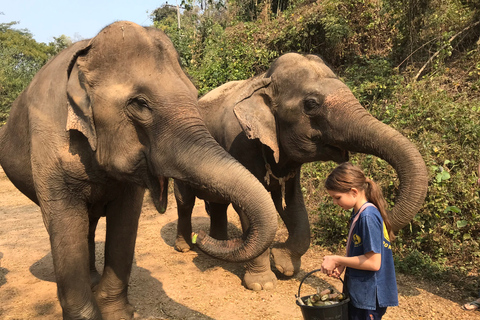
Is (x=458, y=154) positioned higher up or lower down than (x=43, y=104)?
lower down

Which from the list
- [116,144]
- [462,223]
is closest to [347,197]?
[116,144]

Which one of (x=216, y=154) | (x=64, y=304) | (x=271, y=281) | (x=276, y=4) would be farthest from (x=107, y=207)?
(x=276, y=4)

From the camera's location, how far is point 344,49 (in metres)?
11.6

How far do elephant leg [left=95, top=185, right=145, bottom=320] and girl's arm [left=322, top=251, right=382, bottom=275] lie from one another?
186 centimetres

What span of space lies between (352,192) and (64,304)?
2203 millimetres

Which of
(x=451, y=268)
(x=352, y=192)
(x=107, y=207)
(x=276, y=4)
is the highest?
(x=276, y=4)

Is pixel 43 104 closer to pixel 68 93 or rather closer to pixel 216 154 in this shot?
pixel 68 93

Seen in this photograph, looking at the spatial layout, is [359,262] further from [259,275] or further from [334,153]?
[259,275]

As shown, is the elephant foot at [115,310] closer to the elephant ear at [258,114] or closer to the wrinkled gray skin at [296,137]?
the wrinkled gray skin at [296,137]

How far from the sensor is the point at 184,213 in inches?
243

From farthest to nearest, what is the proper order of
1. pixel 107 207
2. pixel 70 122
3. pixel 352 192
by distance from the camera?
pixel 107 207
pixel 70 122
pixel 352 192

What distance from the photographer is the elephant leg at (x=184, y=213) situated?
19.6 feet

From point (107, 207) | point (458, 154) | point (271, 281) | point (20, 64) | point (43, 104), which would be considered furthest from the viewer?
point (20, 64)

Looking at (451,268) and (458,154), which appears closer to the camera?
(451,268)
